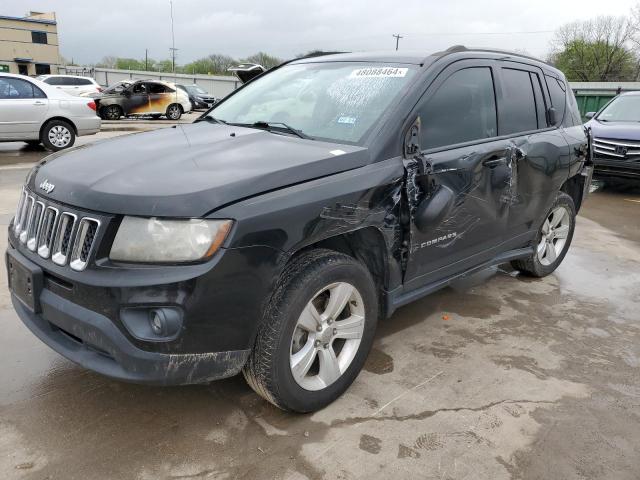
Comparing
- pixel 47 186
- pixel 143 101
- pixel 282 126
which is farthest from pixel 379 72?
pixel 143 101

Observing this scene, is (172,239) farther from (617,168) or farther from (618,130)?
(618,130)

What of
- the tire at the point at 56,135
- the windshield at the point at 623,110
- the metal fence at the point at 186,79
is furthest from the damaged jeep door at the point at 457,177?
the metal fence at the point at 186,79

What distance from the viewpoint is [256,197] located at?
2268 mm

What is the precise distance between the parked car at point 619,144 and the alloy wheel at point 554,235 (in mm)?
5169

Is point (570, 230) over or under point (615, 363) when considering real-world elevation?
over

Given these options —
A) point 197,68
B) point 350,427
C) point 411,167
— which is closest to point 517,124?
point 411,167

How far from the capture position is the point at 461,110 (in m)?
3.37

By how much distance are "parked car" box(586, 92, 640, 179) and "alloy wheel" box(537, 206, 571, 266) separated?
517 centimetres

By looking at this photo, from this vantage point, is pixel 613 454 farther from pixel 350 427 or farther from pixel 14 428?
pixel 14 428

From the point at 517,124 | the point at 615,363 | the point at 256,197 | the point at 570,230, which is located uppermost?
the point at 517,124

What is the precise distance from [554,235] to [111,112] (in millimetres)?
19127

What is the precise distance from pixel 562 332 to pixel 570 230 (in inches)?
58.1

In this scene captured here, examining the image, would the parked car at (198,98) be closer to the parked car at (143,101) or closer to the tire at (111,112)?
the parked car at (143,101)

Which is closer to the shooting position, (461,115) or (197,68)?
(461,115)
